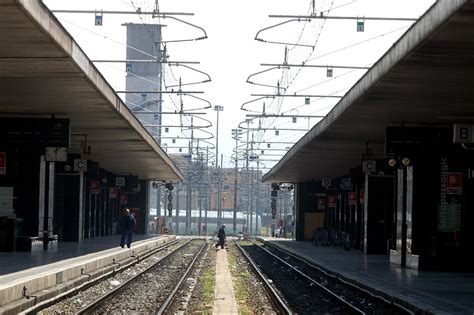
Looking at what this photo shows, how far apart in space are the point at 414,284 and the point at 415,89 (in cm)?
437

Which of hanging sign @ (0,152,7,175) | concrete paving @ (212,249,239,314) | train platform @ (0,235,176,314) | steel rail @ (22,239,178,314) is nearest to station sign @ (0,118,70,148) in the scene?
hanging sign @ (0,152,7,175)

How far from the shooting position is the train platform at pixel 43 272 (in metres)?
15.8

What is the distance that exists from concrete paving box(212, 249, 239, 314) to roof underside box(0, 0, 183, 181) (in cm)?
543

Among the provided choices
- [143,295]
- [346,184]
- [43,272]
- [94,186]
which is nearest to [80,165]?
[94,186]

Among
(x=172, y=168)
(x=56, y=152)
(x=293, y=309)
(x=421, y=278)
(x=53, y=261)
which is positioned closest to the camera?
(x=293, y=309)

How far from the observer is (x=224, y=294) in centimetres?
2073

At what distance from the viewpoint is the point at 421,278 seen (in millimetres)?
23016

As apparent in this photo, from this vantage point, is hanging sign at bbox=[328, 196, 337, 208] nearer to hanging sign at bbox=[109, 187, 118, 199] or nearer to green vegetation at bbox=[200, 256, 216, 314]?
hanging sign at bbox=[109, 187, 118, 199]

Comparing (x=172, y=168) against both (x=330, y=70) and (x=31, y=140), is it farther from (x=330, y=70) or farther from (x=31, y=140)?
(x=31, y=140)

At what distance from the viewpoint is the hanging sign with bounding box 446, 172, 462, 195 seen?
1000 inches

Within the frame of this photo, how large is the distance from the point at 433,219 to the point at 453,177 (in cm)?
124

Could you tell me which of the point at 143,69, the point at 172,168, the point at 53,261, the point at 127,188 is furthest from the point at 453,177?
the point at 143,69

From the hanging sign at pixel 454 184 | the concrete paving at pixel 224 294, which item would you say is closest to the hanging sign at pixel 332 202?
the concrete paving at pixel 224 294

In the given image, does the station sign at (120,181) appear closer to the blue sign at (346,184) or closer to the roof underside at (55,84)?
the blue sign at (346,184)
